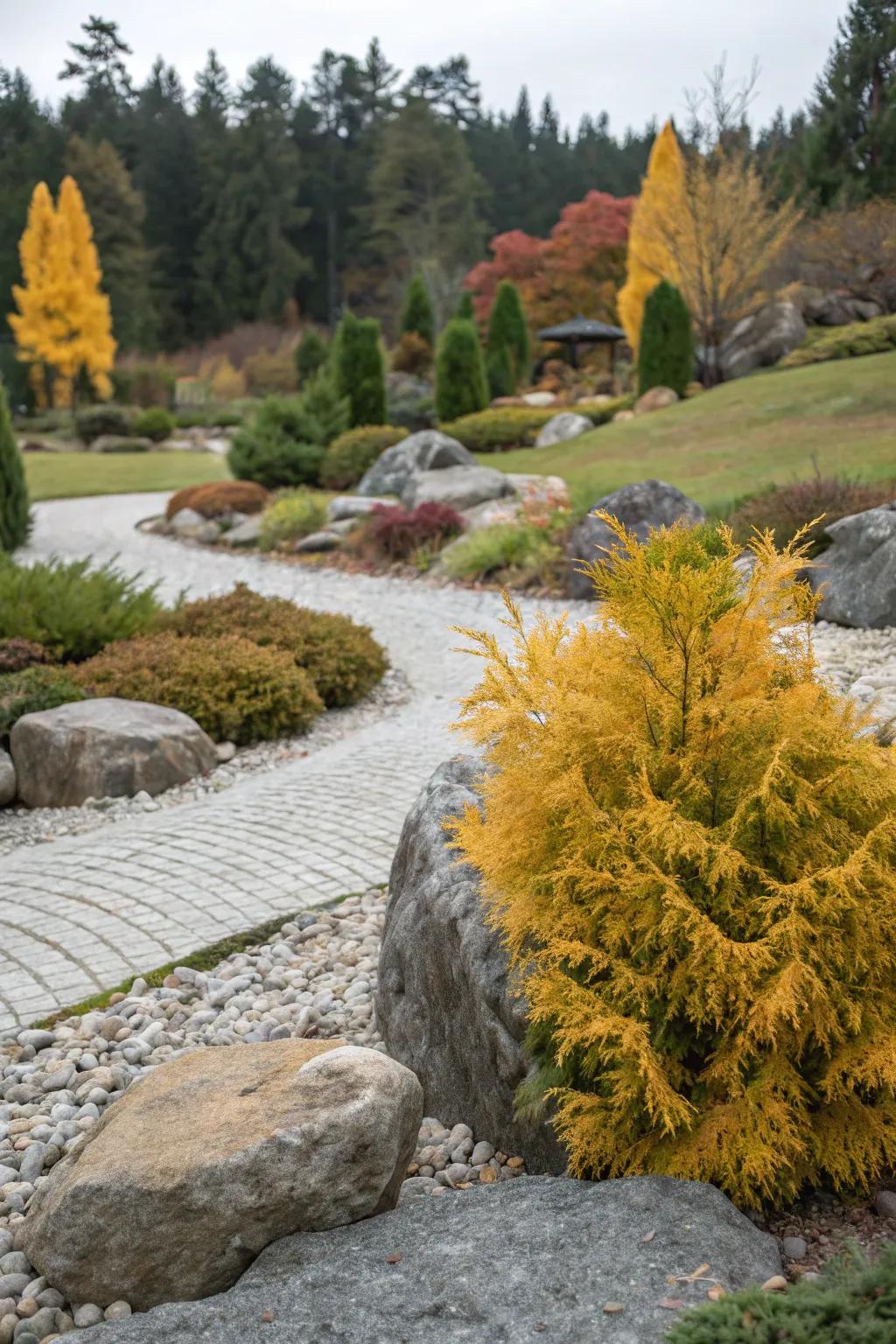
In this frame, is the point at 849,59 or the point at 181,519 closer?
the point at 181,519

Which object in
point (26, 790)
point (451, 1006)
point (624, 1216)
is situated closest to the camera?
point (624, 1216)

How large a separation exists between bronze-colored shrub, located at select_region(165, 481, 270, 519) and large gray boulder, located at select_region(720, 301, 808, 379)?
38.3 ft

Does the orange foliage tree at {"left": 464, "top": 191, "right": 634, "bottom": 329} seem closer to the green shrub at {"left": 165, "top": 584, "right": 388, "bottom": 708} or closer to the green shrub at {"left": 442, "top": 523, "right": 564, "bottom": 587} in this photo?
the green shrub at {"left": 442, "top": 523, "right": 564, "bottom": 587}

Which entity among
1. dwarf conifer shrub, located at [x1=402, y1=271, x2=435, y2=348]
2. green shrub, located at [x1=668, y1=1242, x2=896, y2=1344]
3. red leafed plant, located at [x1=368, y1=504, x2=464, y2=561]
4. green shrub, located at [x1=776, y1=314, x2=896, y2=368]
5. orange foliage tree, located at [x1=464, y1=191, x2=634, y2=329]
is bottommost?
green shrub, located at [x1=668, y1=1242, x2=896, y2=1344]

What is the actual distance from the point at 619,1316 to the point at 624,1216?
28cm

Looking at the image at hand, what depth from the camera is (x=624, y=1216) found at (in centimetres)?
218

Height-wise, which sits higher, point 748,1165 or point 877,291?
point 877,291

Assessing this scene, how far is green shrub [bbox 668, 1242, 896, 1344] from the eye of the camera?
5.73 ft

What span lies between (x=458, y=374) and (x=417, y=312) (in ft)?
28.7

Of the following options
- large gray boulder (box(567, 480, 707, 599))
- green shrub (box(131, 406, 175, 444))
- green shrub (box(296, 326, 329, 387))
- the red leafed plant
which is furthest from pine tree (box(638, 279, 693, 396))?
green shrub (box(131, 406, 175, 444))

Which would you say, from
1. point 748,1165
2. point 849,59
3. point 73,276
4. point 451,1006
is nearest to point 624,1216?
point 748,1165

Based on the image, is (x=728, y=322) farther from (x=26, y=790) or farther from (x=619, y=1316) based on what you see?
(x=619, y=1316)

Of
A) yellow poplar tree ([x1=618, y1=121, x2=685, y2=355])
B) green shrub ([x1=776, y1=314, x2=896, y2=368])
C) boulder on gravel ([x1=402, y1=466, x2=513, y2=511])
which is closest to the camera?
boulder on gravel ([x1=402, y1=466, x2=513, y2=511])

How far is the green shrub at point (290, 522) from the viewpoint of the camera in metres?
15.5
